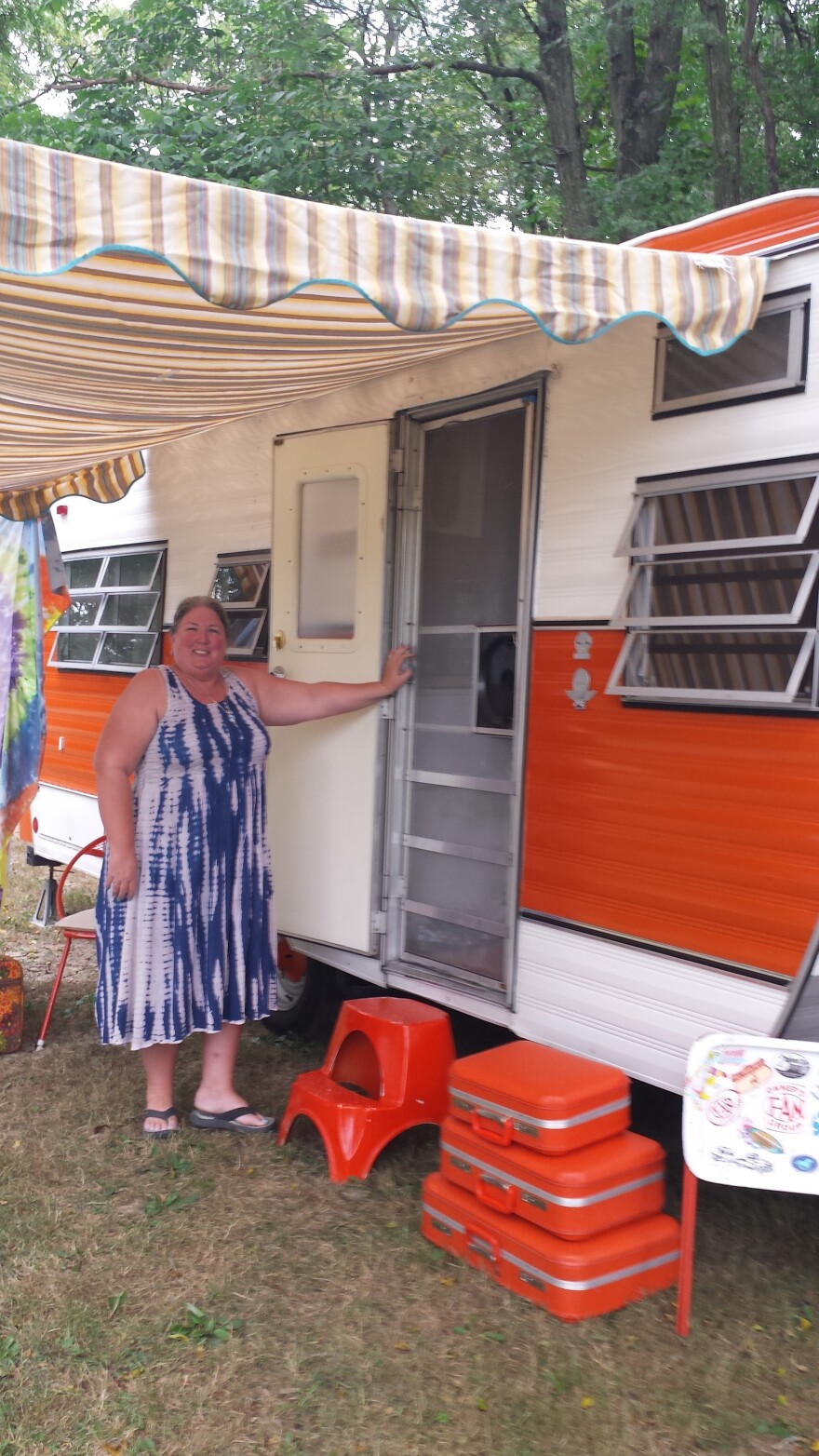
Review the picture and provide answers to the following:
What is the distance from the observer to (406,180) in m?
9.83

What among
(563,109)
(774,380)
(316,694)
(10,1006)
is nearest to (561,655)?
(774,380)

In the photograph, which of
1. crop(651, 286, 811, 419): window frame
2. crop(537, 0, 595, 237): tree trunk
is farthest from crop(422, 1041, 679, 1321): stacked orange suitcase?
crop(537, 0, 595, 237): tree trunk

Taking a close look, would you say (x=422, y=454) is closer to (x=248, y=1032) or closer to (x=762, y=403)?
(x=762, y=403)

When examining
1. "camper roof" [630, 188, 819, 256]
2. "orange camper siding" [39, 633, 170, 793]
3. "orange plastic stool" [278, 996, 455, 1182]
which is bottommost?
"orange plastic stool" [278, 996, 455, 1182]

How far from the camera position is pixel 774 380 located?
2.93 meters

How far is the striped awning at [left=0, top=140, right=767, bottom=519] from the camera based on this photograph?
6.86 ft

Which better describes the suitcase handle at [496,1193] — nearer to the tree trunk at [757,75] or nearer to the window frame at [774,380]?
the window frame at [774,380]

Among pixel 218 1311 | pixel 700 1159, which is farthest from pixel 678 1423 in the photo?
pixel 218 1311

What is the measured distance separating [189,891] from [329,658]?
999mm

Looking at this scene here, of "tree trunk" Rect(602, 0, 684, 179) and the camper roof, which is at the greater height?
"tree trunk" Rect(602, 0, 684, 179)

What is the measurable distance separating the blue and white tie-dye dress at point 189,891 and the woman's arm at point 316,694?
5.7 inches

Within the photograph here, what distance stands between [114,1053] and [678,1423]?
2.99 metres

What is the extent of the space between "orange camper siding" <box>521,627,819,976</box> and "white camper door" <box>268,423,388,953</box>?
0.83m

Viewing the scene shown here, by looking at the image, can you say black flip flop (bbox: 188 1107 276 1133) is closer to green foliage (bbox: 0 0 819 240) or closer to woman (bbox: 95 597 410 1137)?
woman (bbox: 95 597 410 1137)
